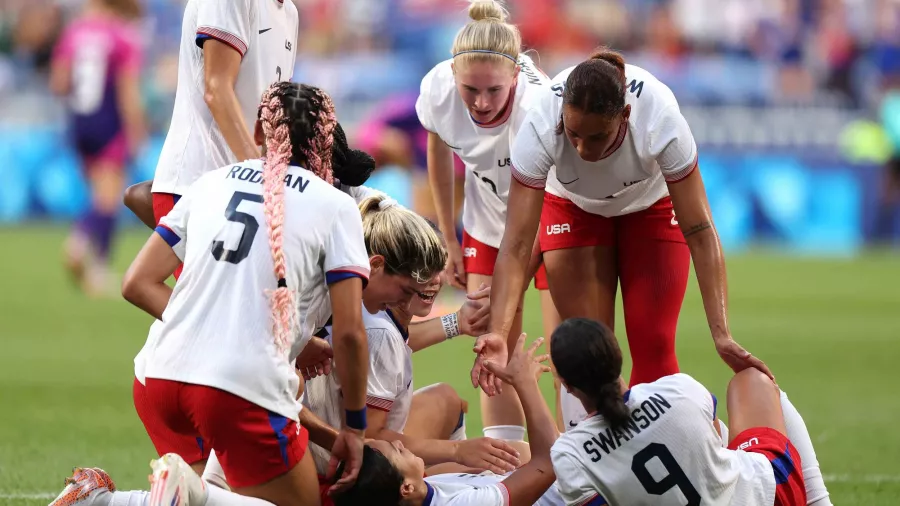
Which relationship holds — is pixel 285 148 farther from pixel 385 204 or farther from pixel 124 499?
pixel 124 499

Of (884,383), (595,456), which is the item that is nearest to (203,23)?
(595,456)

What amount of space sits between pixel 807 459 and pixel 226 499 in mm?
2066

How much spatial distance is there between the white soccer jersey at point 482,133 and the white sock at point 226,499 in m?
2.53

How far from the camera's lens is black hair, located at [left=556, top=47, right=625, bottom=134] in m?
4.35

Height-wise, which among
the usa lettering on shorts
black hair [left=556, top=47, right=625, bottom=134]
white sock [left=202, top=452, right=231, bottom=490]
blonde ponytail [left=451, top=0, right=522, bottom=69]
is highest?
blonde ponytail [left=451, top=0, right=522, bottom=69]

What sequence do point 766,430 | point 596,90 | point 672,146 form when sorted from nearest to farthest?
1. point 766,430
2. point 596,90
3. point 672,146

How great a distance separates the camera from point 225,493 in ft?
12.2

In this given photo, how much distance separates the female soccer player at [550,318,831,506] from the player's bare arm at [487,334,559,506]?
0.31 meters

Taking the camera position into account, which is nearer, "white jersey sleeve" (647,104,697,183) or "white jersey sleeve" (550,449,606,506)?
"white jersey sleeve" (550,449,606,506)

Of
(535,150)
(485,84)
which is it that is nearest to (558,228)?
(485,84)

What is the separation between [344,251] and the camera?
3.74m

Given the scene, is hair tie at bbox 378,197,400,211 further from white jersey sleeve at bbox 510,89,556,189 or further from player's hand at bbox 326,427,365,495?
player's hand at bbox 326,427,365,495

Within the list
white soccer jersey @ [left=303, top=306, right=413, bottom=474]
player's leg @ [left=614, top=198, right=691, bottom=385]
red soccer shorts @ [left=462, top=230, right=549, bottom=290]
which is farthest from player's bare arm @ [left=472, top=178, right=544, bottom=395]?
red soccer shorts @ [left=462, top=230, right=549, bottom=290]

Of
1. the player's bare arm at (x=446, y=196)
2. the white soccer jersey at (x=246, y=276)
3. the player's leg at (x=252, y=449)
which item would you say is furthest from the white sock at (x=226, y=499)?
the player's bare arm at (x=446, y=196)
